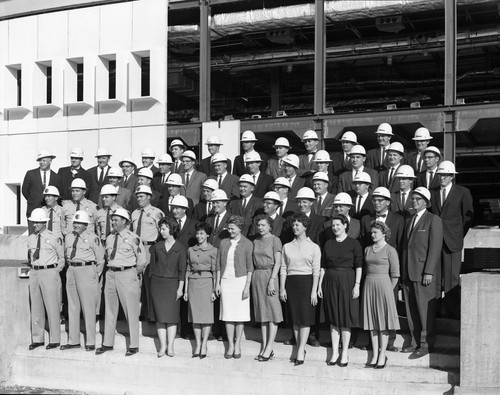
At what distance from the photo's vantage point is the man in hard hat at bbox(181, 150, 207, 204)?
456 inches

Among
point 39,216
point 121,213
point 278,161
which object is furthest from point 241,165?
point 39,216

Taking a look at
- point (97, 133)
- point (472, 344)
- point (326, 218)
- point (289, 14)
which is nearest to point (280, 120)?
point (289, 14)

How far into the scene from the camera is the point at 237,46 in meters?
24.0

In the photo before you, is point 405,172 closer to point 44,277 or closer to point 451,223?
point 451,223

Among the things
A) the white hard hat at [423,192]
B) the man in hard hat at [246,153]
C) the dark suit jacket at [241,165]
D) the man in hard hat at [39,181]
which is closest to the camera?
the white hard hat at [423,192]

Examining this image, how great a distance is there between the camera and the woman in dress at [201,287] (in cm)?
967

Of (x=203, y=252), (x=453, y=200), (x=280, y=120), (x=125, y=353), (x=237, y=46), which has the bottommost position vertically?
(x=125, y=353)

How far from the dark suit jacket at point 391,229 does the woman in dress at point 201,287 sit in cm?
201

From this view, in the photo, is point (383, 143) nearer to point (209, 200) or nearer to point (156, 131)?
point (209, 200)

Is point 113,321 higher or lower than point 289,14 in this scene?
lower

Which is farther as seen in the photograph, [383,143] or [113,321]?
[383,143]

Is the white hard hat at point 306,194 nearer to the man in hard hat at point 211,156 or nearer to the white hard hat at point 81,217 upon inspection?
the man in hard hat at point 211,156

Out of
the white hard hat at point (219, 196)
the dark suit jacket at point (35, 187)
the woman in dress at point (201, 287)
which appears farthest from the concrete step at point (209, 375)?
the dark suit jacket at point (35, 187)

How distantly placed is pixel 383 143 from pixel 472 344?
3.67 m
